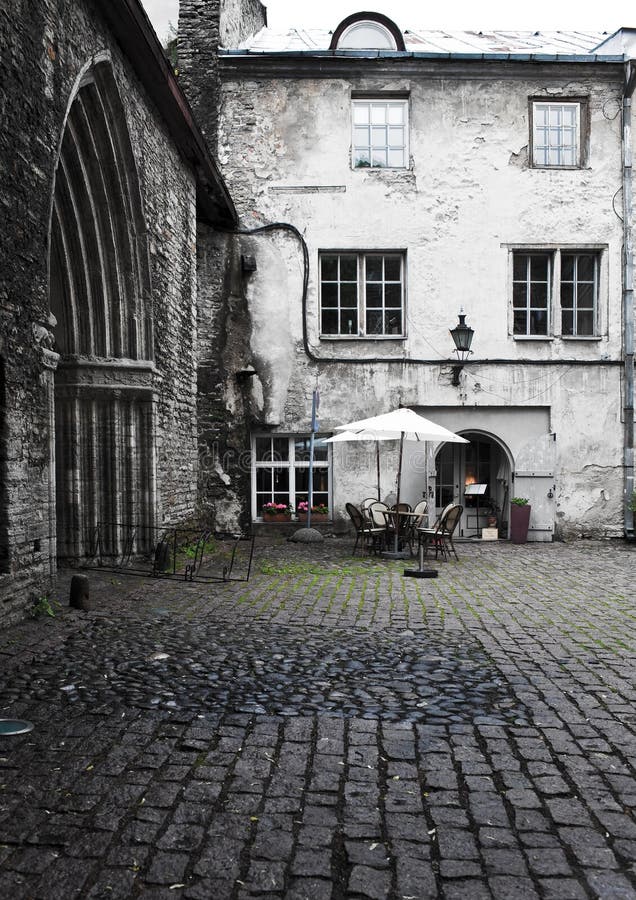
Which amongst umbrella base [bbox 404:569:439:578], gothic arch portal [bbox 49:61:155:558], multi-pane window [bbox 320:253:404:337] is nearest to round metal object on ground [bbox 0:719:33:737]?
gothic arch portal [bbox 49:61:155:558]

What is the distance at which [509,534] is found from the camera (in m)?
15.1

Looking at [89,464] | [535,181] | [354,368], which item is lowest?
[89,464]

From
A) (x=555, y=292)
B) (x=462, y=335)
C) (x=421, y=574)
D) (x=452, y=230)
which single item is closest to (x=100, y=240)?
(x=421, y=574)

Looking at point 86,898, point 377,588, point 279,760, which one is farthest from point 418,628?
point 86,898

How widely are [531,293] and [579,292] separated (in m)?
0.92

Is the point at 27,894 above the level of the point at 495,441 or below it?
below

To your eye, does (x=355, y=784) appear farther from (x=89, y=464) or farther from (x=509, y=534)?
(x=509, y=534)

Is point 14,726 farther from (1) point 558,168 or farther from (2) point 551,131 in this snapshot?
(2) point 551,131

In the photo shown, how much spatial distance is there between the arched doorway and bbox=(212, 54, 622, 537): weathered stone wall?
667 millimetres

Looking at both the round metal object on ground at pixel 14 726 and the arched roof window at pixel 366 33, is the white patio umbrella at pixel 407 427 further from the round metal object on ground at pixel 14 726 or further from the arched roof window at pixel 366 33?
the arched roof window at pixel 366 33

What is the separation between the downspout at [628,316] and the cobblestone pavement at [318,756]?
28.6 ft

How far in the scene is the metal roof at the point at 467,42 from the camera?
15617 millimetres

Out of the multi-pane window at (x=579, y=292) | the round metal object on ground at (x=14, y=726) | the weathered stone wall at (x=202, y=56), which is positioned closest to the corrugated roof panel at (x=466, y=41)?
the weathered stone wall at (x=202, y=56)

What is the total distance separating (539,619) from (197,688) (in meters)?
3.44
